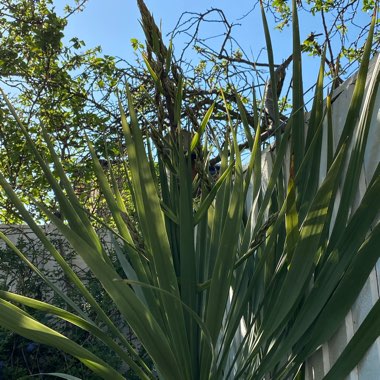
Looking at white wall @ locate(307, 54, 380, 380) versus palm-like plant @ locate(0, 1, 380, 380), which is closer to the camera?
palm-like plant @ locate(0, 1, 380, 380)

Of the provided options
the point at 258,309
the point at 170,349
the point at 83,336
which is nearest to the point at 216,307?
the point at 170,349

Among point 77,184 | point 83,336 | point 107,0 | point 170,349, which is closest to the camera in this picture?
point 170,349

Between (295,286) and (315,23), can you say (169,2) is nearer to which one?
(315,23)

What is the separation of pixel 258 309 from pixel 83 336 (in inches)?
100.0

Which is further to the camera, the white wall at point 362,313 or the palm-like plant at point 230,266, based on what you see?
the white wall at point 362,313

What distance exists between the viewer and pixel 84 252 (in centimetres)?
120

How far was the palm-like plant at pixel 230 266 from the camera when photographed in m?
1.30

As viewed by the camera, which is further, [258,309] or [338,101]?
[338,101]

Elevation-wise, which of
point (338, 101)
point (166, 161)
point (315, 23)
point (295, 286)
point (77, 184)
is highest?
point (315, 23)

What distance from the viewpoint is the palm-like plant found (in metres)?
1.30

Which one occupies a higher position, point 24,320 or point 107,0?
point 107,0

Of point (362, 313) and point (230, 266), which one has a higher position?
point (230, 266)

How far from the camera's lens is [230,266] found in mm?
1374

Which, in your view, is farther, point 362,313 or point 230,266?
point 362,313
